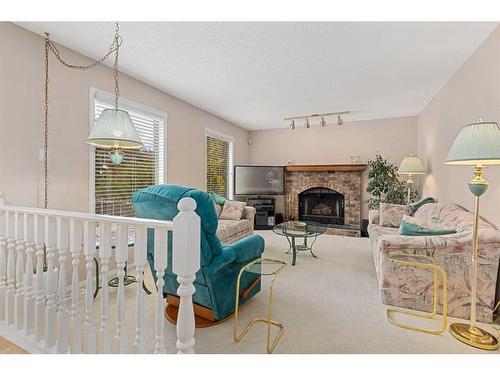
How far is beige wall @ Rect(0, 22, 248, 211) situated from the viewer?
2.23 m

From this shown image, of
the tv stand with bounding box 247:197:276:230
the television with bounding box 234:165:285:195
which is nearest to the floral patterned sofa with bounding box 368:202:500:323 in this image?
the tv stand with bounding box 247:197:276:230

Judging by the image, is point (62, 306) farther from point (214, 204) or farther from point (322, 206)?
point (322, 206)

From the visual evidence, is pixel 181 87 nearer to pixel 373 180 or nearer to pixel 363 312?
pixel 363 312

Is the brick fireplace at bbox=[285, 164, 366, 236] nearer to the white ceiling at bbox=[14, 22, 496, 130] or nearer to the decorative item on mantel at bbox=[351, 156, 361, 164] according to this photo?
the decorative item on mantel at bbox=[351, 156, 361, 164]

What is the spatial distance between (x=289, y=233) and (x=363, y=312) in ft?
4.89

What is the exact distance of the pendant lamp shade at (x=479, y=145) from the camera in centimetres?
173

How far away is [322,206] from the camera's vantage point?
6.25 m

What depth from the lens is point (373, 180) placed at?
5.20m

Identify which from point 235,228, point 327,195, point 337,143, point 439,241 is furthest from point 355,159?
point 439,241

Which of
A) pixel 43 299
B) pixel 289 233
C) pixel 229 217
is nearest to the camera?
pixel 43 299

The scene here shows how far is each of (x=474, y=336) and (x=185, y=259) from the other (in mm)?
2166

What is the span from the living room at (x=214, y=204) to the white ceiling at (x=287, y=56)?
0.02m

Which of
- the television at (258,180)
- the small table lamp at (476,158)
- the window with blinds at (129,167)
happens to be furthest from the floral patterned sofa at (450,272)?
the television at (258,180)

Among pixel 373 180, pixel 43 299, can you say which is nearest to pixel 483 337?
pixel 43 299
